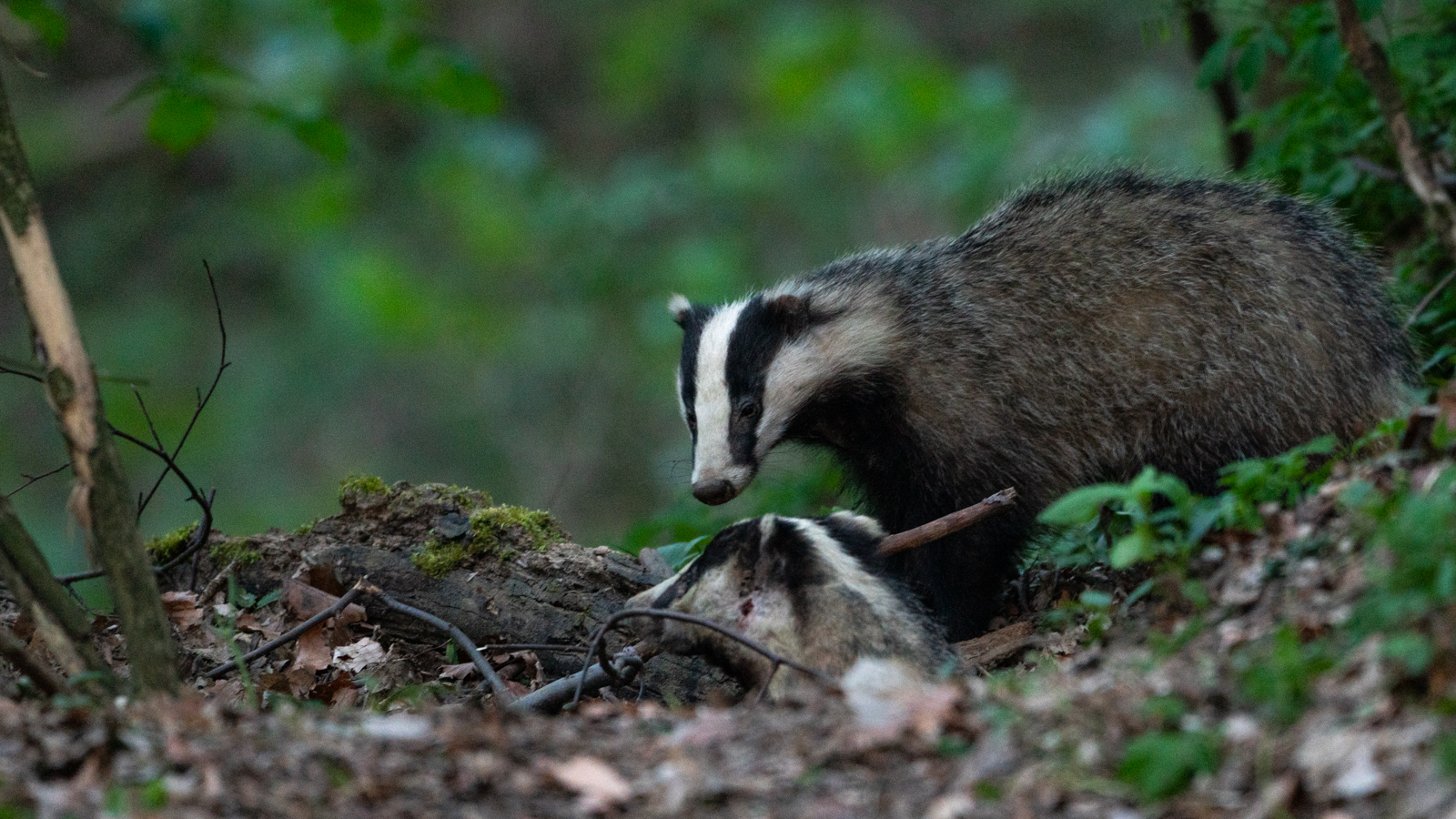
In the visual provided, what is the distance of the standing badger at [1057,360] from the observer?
16.4 ft

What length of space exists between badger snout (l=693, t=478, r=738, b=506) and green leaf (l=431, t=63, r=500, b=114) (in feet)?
8.11

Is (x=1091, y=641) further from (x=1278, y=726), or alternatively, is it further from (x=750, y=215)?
(x=750, y=215)

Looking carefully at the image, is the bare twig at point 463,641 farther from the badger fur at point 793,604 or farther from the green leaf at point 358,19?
the green leaf at point 358,19

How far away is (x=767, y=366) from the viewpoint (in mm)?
5316

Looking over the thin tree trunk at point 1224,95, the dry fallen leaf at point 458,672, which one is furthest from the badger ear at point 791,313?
the thin tree trunk at point 1224,95

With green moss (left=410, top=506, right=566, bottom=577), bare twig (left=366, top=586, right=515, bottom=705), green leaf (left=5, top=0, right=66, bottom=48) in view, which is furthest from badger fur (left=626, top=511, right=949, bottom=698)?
green leaf (left=5, top=0, right=66, bottom=48)

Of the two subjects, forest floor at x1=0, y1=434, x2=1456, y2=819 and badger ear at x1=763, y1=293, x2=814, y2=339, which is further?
badger ear at x1=763, y1=293, x2=814, y2=339

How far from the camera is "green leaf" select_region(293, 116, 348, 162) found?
242 inches

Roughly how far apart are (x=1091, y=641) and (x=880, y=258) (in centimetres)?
210

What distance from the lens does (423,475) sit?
12570mm

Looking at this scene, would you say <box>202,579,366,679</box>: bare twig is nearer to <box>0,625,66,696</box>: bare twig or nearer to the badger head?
<box>0,625,66,696</box>: bare twig

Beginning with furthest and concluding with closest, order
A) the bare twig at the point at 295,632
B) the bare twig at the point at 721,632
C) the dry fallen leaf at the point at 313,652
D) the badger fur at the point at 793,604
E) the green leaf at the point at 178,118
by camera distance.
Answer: the green leaf at the point at 178,118, the dry fallen leaf at the point at 313,652, the bare twig at the point at 295,632, the badger fur at the point at 793,604, the bare twig at the point at 721,632

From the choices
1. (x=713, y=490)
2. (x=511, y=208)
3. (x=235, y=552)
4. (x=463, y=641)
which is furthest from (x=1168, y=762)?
(x=511, y=208)

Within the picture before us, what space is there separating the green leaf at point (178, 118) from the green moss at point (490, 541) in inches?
84.3
